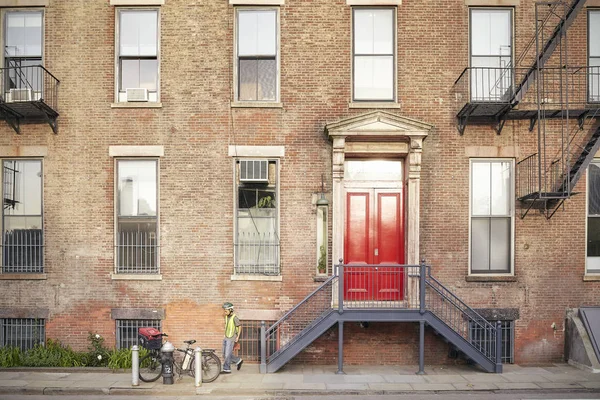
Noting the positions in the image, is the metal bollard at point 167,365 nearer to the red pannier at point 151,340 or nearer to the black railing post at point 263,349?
the red pannier at point 151,340

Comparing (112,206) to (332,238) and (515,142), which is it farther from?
(515,142)

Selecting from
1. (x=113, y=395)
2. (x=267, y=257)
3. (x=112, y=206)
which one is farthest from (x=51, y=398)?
(x=267, y=257)

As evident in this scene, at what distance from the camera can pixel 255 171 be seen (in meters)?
11.6

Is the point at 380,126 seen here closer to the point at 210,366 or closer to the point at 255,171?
the point at 255,171

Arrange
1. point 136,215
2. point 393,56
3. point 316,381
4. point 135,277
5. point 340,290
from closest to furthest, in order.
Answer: point 316,381, point 340,290, point 135,277, point 393,56, point 136,215

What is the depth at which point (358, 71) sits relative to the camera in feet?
39.0

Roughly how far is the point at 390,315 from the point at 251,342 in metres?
3.41

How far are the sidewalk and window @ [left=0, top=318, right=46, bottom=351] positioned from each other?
98 centimetres

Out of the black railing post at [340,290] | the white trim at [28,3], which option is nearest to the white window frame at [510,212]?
the black railing post at [340,290]

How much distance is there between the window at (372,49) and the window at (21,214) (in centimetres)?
820

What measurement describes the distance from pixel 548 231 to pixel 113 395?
10227 mm

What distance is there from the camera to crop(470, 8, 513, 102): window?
11.8 meters

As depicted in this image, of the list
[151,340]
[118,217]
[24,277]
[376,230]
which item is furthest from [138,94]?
[376,230]

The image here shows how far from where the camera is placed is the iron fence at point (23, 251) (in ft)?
39.1
